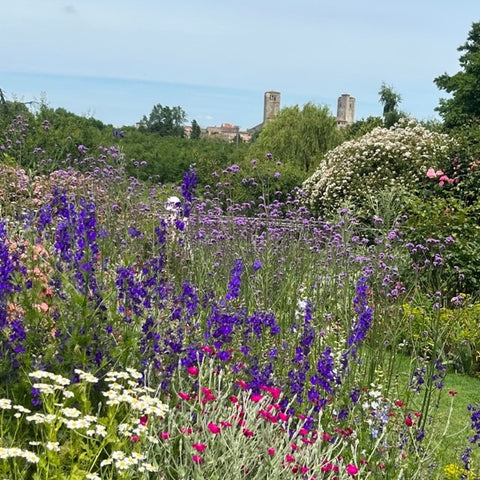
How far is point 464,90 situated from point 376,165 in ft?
58.2

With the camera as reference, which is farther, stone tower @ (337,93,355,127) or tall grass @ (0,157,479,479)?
stone tower @ (337,93,355,127)

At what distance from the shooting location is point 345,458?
320cm

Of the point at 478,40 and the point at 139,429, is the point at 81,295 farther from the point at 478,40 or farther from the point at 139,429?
the point at 478,40

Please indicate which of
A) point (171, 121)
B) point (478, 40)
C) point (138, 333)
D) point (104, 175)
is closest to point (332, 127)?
point (478, 40)

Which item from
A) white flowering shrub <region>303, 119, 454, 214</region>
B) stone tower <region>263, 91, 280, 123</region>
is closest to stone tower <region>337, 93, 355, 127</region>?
stone tower <region>263, 91, 280, 123</region>

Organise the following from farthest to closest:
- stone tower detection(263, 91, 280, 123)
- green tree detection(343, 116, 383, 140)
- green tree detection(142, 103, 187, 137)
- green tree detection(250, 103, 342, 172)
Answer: stone tower detection(263, 91, 280, 123) < green tree detection(142, 103, 187, 137) < green tree detection(343, 116, 383, 140) < green tree detection(250, 103, 342, 172)

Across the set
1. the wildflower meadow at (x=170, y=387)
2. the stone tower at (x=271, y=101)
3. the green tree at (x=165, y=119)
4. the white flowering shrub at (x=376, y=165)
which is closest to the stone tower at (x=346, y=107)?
the stone tower at (x=271, y=101)

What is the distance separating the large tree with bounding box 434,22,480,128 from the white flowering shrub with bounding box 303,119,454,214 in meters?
15.0

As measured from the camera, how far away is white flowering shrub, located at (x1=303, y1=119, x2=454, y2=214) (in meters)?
14.1

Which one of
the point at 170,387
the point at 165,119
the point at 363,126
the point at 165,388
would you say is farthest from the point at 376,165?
the point at 165,119

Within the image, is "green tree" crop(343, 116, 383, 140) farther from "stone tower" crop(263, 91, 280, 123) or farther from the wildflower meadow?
"stone tower" crop(263, 91, 280, 123)

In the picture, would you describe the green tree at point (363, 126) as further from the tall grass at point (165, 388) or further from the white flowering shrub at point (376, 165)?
the tall grass at point (165, 388)

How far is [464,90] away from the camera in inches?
1187

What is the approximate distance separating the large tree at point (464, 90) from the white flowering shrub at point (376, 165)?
1497cm
